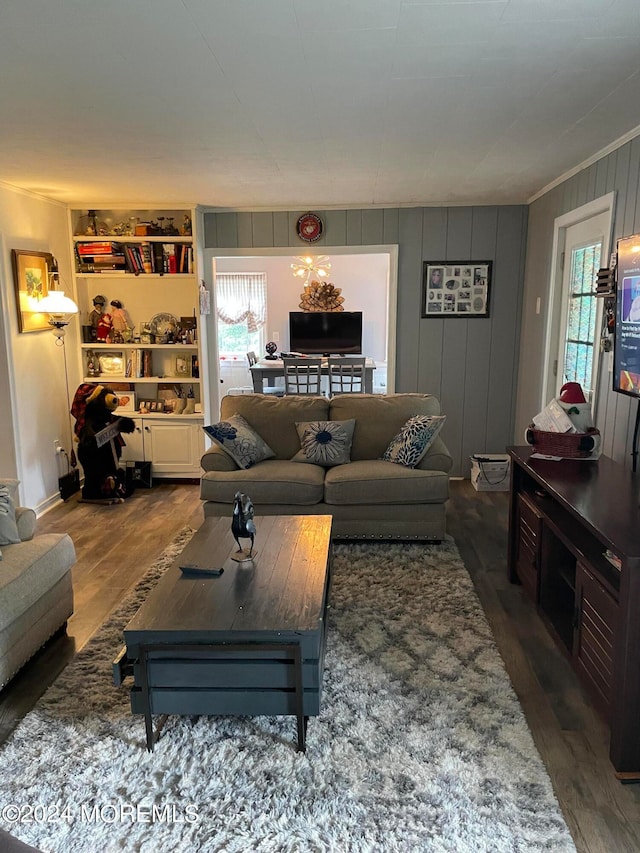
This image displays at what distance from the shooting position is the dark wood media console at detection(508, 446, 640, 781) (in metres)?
2.03

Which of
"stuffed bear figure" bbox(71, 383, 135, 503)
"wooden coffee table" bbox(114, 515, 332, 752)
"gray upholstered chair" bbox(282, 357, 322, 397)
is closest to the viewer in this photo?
"wooden coffee table" bbox(114, 515, 332, 752)

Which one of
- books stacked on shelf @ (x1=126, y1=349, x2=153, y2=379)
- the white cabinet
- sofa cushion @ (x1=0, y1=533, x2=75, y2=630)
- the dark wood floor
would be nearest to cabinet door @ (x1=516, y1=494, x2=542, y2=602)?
the dark wood floor

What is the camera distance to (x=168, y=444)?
5664 millimetres

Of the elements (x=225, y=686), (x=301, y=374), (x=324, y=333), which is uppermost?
(x=324, y=333)

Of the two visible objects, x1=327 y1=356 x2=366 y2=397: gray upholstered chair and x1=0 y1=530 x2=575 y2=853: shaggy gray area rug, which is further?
x1=327 y1=356 x2=366 y2=397: gray upholstered chair

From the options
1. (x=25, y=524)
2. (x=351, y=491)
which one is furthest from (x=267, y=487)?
(x=25, y=524)

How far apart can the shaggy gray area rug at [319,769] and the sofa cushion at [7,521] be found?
62 centimetres

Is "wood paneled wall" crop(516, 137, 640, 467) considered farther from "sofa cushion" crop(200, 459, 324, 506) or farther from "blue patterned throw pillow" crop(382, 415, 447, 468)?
"sofa cushion" crop(200, 459, 324, 506)

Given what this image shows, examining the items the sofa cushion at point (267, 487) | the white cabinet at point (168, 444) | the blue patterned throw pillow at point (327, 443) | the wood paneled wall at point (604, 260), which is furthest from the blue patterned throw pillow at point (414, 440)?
the white cabinet at point (168, 444)

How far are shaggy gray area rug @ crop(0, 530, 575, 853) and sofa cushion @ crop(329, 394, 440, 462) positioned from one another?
71.4 inches

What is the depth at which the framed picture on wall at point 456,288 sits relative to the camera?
5.47m

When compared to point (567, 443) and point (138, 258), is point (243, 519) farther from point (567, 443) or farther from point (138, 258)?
point (138, 258)

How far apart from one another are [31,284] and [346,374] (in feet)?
12.4

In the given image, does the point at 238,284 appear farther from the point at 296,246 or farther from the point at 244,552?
the point at 244,552
